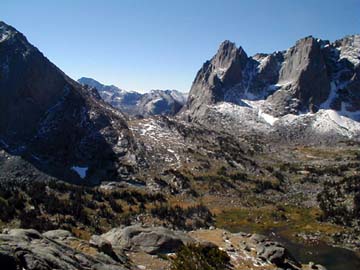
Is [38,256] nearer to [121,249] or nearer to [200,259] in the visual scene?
[200,259]

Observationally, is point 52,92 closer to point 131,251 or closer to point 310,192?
point 310,192

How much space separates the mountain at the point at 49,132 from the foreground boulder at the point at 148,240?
105 meters

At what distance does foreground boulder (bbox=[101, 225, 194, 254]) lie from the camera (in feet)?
159

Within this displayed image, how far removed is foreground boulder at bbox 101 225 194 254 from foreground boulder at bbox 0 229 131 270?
11.8 m

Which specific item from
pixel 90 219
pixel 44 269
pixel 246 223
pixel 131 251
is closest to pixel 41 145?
pixel 90 219

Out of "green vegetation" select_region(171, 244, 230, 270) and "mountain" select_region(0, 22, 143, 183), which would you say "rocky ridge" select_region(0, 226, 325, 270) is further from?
"mountain" select_region(0, 22, 143, 183)

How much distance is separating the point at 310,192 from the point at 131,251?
448ft

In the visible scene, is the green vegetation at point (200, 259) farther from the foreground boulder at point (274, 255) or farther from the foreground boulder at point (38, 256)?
the foreground boulder at point (274, 255)

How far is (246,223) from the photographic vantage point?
13225 centimetres

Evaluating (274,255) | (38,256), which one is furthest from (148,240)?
(38,256)

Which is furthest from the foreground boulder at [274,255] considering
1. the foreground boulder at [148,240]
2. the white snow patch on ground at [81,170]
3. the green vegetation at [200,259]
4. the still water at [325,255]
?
the white snow patch on ground at [81,170]

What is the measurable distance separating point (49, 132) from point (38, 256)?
529 feet

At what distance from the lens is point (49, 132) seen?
586 feet

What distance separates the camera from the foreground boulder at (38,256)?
23987 millimetres
